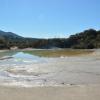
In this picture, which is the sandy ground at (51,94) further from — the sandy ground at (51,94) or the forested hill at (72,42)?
the forested hill at (72,42)

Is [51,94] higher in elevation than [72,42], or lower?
lower

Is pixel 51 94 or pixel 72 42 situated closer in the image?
pixel 51 94

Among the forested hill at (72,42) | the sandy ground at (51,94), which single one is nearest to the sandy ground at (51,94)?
the sandy ground at (51,94)

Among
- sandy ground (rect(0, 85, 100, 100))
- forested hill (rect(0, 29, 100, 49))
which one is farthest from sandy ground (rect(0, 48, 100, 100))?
forested hill (rect(0, 29, 100, 49))

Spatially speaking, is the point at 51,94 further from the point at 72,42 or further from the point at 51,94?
the point at 72,42

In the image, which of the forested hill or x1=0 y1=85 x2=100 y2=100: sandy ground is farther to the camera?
the forested hill

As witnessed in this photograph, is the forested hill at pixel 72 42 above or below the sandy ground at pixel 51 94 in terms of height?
above

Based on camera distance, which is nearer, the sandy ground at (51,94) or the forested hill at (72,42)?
the sandy ground at (51,94)

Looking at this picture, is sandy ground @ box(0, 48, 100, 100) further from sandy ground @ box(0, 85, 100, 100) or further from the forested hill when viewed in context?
the forested hill

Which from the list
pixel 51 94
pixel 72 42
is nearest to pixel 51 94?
pixel 51 94

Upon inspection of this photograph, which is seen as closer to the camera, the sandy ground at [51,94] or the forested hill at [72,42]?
the sandy ground at [51,94]

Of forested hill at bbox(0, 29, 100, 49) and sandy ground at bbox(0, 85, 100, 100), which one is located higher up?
forested hill at bbox(0, 29, 100, 49)

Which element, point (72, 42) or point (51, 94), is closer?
point (51, 94)

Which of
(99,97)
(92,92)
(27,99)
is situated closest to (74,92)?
(92,92)
